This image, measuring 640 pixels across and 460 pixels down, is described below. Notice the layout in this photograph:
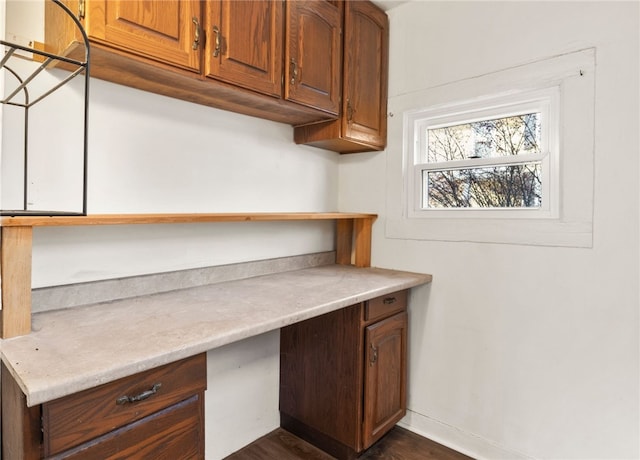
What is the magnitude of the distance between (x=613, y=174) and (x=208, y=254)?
1.80m

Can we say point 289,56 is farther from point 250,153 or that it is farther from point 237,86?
point 250,153

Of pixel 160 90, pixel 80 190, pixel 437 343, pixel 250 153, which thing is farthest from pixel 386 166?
pixel 80 190

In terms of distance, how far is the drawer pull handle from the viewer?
942mm

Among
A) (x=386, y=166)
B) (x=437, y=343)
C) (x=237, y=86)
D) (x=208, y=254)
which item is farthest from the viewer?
(x=386, y=166)

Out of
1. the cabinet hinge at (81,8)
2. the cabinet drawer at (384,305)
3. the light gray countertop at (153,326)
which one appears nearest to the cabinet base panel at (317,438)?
the cabinet drawer at (384,305)

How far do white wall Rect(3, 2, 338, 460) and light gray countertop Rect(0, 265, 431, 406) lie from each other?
7.3 inches

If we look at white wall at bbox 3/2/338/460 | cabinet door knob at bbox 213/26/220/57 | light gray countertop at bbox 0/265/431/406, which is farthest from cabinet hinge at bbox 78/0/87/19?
light gray countertop at bbox 0/265/431/406

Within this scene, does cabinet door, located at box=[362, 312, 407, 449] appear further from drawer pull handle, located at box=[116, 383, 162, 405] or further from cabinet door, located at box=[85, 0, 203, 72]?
cabinet door, located at box=[85, 0, 203, 72]

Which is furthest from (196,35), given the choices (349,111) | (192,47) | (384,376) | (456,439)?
(456,439)

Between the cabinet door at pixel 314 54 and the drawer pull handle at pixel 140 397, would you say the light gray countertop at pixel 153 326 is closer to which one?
the drawer pull handle at pixel 140 397

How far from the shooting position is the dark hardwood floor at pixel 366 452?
6.14 feet

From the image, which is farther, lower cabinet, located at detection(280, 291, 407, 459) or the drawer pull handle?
lower cabinet, located at detection(280, 291, 407, 459)

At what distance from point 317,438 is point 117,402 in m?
1.29

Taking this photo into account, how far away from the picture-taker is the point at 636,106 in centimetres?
148
